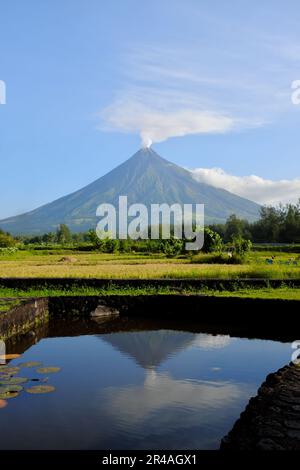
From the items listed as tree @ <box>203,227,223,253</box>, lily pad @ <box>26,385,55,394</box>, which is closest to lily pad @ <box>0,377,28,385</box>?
lily pad @ <box>26,385,55,394</box>

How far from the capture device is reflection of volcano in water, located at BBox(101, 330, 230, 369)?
12453mm

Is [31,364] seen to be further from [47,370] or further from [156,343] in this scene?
[156,343]

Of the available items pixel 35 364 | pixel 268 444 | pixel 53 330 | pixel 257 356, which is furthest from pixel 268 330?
pixel 268 444

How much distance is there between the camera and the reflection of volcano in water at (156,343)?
12.5 meters

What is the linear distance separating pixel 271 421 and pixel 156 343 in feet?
25.1

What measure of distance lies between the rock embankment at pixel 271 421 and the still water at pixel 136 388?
696 mm

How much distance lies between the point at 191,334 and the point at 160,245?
46.1m

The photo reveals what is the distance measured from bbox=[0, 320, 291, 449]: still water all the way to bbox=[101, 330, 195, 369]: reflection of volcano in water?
0.07ft

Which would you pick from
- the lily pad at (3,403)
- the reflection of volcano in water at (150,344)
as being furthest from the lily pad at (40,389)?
the reflection of volcano in water at (150,344)

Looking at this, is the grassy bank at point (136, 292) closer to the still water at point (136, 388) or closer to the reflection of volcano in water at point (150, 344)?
the still water at point (136, 388)

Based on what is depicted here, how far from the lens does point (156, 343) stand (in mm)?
13922

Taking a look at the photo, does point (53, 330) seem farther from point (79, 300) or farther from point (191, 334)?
point (191, 334)

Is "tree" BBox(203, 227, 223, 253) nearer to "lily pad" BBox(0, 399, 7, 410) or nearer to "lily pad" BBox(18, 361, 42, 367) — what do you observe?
"lily pad" BBox(18, 361, 42, 367)

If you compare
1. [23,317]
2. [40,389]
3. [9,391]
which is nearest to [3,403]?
[9,391]
